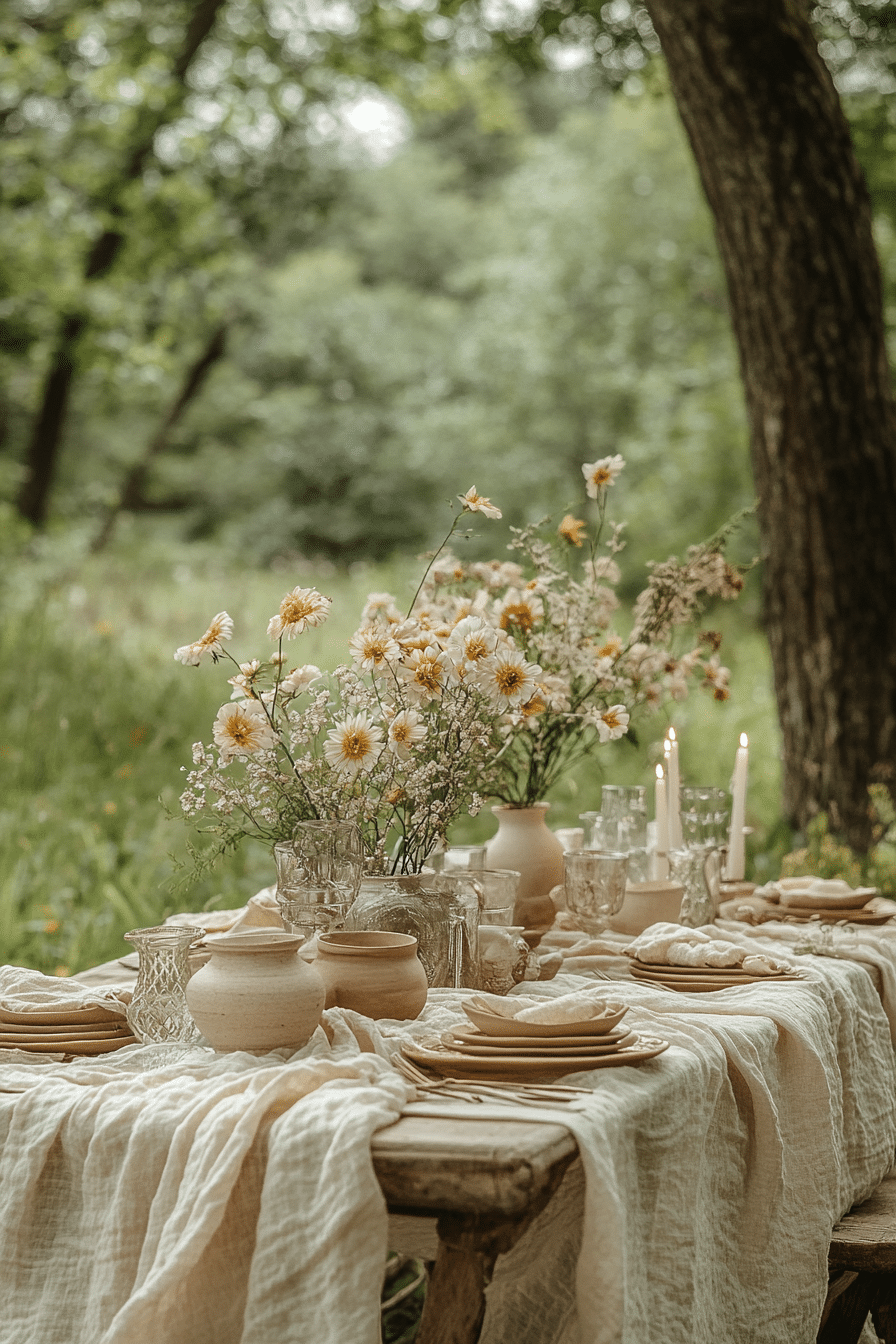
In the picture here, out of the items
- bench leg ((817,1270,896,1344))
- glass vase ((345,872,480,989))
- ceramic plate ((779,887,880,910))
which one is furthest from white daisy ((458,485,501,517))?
bench leg ((817,1270,896,1344))

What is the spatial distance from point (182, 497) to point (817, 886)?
14032 mm

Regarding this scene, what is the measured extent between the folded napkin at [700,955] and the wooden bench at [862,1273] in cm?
37

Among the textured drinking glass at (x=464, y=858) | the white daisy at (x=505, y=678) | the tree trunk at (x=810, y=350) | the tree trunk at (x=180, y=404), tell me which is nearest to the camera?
the white daisy at (x=505, y=678)

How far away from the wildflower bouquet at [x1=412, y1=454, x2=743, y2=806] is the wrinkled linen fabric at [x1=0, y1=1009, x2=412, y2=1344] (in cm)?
78

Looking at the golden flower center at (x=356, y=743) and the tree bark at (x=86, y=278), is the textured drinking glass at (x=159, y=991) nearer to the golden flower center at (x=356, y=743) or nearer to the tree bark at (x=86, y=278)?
the golden flower center at (x=356, y=743)

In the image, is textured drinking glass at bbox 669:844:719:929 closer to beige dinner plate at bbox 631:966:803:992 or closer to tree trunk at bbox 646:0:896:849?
beige dinner plate at bbox 631:966:803:992

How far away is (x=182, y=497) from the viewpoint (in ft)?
51.3

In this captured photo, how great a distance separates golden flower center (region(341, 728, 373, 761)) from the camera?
5.47ft

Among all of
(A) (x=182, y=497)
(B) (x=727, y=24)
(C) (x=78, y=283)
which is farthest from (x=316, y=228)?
(B) (x=727, y=24)

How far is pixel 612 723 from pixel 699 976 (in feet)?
1.41

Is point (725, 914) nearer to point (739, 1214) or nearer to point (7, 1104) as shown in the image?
point (739, 1214)

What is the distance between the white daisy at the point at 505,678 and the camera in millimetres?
1769

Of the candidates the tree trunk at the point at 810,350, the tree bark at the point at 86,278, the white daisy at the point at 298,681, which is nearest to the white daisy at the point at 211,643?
the white daisy at the point at 298,681

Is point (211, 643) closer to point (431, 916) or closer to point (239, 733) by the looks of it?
point (239, 733)
